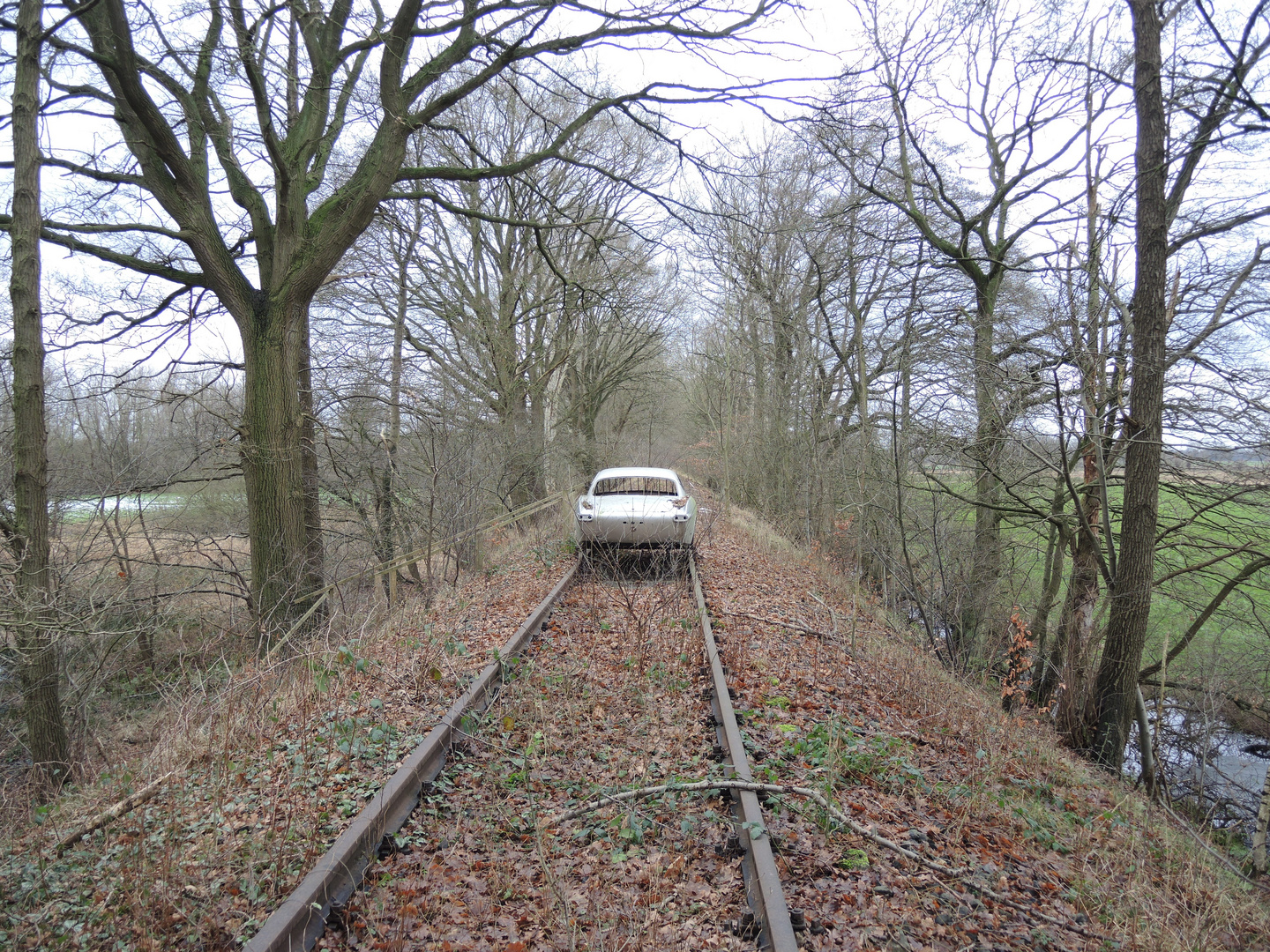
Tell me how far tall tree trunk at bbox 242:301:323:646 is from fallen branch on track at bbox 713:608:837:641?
16.1 ft

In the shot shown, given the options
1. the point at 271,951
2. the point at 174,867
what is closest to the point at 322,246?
the point at 174,867

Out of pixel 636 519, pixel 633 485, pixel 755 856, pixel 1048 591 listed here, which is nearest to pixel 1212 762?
pixel 1048 591

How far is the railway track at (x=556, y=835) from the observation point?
2.87 m

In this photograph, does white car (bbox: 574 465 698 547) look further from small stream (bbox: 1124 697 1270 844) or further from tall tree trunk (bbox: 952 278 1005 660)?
small stream (bbox: 1124 697 1270 844)

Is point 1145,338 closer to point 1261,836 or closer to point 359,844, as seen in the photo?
point 1261,836

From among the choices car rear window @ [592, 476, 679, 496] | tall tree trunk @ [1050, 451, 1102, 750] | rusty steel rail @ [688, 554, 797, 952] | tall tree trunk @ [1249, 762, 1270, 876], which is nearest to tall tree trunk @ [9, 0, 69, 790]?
rusty steel rail @ [688, 554, 797, 952]

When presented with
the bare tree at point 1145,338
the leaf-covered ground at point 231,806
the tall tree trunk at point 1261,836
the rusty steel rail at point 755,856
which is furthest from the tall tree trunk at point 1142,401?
the leaf-covered ground at point 231,806

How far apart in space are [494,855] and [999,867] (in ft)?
8.53

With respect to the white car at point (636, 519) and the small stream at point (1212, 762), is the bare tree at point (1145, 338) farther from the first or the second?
the white car at point (636, 519)

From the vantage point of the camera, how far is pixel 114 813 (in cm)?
362

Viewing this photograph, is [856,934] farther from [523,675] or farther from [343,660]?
[343,660]

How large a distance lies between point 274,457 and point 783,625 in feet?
19.8

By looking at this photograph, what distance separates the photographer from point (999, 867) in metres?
3.48

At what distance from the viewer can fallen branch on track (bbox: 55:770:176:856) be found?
3498 millimetres
